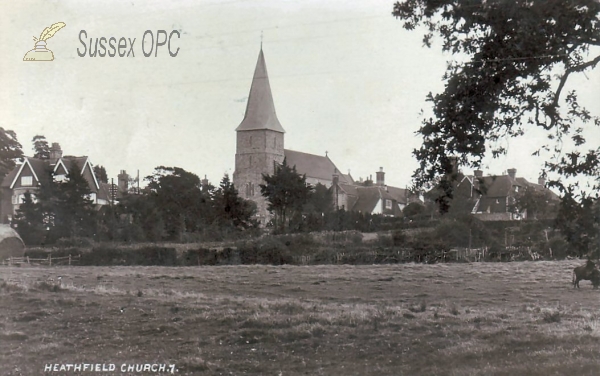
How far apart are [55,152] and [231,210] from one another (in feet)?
61.4

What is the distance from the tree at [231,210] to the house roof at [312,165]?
111 ft

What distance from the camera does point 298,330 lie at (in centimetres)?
1418

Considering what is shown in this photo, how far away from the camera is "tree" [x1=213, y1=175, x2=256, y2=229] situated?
52.5 m

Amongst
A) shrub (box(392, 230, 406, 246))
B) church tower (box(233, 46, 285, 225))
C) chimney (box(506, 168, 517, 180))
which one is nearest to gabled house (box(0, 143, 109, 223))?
shrub (box(392, 230, 406, 246))

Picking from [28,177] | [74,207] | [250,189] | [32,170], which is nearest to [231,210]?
[32,170]

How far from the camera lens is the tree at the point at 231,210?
52500 mm

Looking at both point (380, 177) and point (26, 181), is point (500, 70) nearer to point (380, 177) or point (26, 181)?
point (26, 181)

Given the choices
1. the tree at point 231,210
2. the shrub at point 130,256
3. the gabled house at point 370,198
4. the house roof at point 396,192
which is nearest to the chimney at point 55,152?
the shrub at point 130,256

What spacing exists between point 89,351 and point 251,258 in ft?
85.9

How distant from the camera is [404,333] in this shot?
14336mm

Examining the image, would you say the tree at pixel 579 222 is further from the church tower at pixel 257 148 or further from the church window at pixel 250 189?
the church window at pixel 250 189

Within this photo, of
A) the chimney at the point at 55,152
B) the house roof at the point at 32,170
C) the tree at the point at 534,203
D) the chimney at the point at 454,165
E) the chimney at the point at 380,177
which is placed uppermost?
the chimney at the point at 380,177

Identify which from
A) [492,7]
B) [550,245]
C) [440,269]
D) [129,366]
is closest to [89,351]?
[129,366]

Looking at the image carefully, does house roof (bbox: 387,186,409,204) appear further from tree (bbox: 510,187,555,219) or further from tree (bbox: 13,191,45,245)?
tree (bbox: 13,191,45,245)
